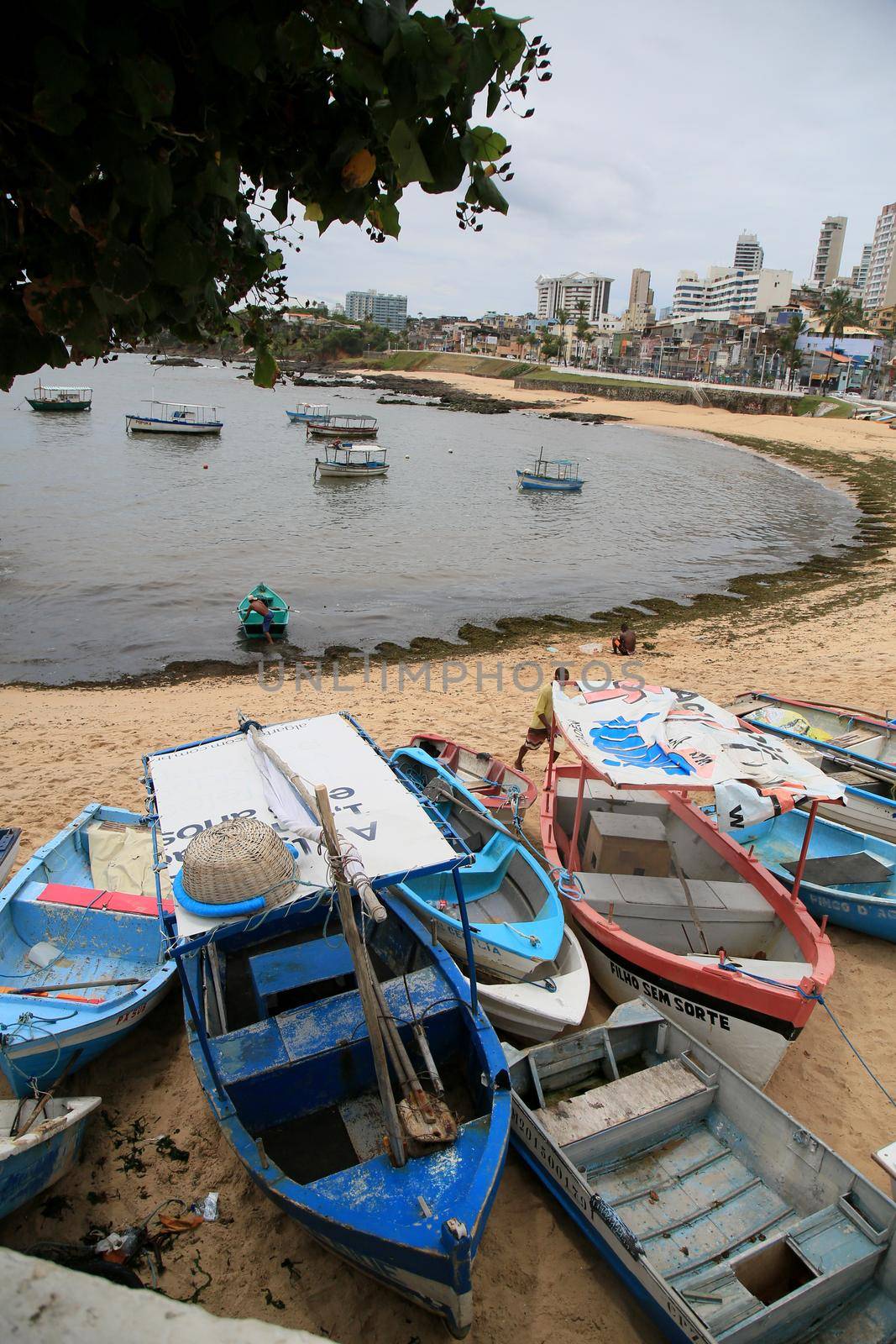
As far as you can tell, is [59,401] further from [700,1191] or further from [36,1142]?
[700,1191]

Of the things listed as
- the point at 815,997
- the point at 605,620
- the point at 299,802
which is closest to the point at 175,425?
the point at 605,620

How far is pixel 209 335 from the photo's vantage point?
4.51m

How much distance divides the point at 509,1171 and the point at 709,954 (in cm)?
277

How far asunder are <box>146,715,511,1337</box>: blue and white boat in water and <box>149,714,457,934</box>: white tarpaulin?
17 millimetres

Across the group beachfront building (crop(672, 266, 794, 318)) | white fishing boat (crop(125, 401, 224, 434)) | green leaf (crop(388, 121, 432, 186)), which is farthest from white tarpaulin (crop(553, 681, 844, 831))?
beachfront building (crop(672, 266, 794, 318))

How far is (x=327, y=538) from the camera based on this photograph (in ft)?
111

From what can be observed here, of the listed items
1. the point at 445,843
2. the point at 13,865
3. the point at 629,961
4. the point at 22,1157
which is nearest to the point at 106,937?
the point at 13,865

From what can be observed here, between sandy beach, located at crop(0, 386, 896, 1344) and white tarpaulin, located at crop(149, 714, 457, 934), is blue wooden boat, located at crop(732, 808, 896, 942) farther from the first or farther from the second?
white tarpaulin, located at crop(149, 714, 457, 934)

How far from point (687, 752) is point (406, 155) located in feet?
20.3

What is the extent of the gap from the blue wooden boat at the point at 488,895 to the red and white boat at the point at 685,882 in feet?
1.32

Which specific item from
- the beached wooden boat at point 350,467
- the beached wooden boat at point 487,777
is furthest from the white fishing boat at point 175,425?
the beached wooden boat at point 487,777

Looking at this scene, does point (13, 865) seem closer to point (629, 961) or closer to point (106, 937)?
point (106, 937)

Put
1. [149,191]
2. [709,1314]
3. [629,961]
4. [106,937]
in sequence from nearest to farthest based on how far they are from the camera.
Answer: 1. [149,191]
2. [709,1314]
3. [629,961]
4. [106,937]

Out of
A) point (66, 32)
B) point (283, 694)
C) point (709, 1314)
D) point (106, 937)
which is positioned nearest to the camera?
point (66, 32)
